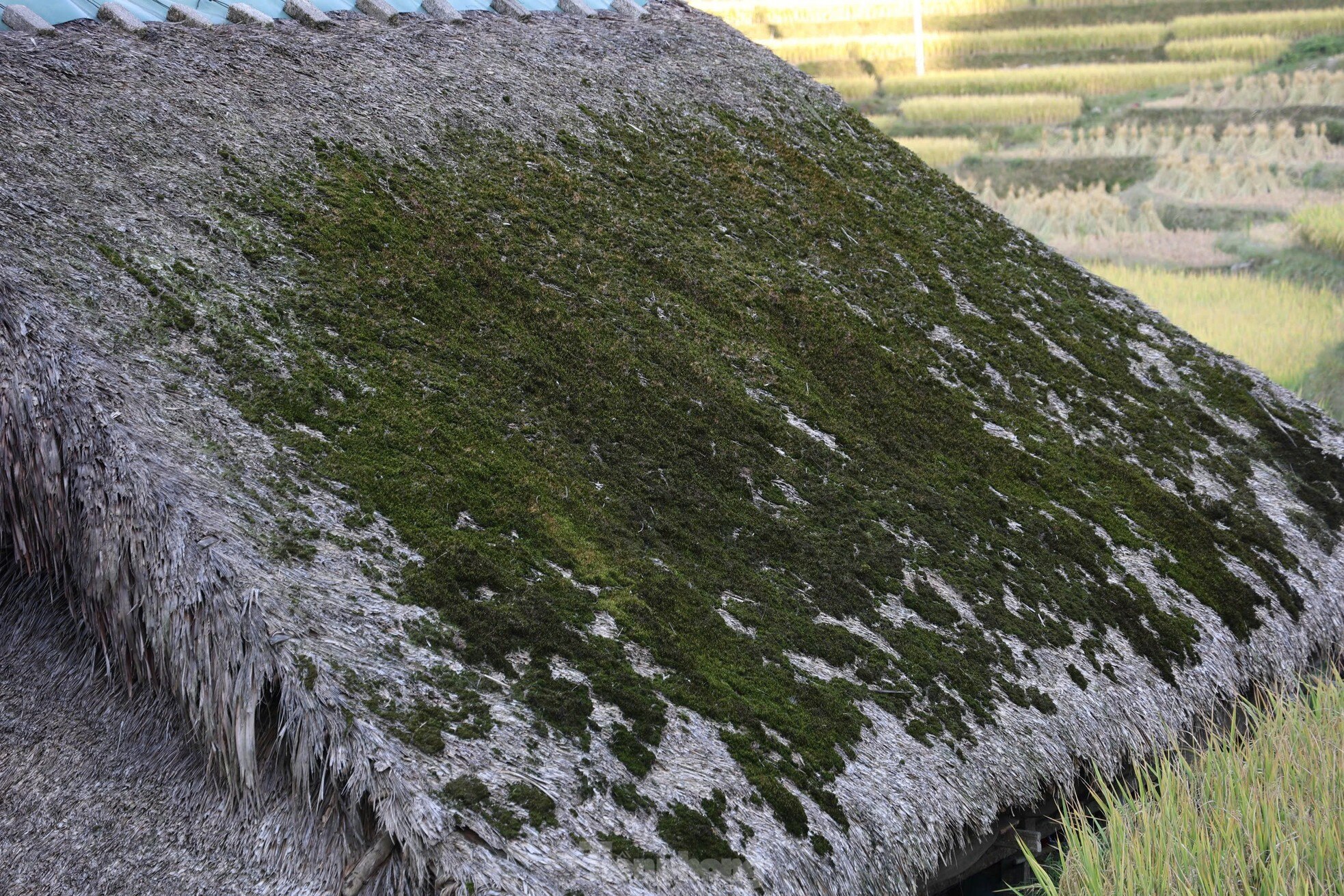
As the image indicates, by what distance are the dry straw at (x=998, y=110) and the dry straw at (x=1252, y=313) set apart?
6421mm

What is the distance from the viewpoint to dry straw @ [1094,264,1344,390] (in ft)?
42.6

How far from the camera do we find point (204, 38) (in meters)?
5.62

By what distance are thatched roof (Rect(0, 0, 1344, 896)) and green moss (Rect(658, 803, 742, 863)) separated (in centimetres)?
1

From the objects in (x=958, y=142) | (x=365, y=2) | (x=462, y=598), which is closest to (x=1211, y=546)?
(x=462, y=598)

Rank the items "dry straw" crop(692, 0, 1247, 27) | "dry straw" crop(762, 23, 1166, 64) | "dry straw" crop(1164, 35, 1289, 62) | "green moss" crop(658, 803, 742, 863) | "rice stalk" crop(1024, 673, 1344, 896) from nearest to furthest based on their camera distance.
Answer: "green moss" crop(658, 803, 742, 863), "rice stalk" crop(1024, 673, 1344, 896), "dry straw" crop(1164, 35, 1289, 62), "dry straw" crop(762, 23, 1166, 64), "dry straw" crop(692, 0, 1247, 27)

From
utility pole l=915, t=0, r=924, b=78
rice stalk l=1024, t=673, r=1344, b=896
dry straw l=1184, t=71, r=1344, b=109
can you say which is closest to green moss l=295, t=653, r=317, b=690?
rice stalk l=1024, t=673, r=1344, b=896

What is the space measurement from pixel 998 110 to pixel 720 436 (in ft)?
63.3

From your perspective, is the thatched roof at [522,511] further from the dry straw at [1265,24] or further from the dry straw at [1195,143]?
the dry straw at [1265,24]

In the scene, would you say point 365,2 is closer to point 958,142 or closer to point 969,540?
point 969,540

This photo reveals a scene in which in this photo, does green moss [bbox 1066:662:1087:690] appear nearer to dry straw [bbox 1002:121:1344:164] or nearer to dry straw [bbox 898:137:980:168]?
dry straw [bbox 898:137:980:168]

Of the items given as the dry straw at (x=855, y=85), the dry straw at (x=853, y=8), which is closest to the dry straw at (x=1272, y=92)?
the dry straw at (x=853, y=8)

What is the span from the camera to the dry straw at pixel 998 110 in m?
21.6

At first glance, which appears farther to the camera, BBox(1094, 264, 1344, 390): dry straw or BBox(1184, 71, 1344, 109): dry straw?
BBox(1184, 71, 1344, 109): dry straw

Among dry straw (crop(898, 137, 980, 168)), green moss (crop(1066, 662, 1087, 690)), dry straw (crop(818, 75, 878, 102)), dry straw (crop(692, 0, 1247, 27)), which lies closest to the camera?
green moss (crop(1066, 662, 1087, 690))
